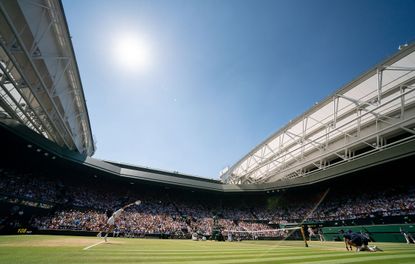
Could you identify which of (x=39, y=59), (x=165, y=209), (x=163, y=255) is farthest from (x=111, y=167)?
(x=163, y=255)

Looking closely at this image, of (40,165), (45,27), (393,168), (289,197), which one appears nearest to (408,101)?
(393,168)

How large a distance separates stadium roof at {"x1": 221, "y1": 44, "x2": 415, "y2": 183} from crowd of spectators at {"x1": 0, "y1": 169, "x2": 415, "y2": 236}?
254 inches

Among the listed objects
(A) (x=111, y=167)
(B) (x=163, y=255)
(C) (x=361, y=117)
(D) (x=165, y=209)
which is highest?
(C) (x=361, y=117)

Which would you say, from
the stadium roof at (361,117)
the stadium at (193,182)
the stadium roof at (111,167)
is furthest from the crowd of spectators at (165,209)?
the stadium roof at (361,117)

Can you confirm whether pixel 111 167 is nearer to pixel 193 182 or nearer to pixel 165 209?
pixel 165 209

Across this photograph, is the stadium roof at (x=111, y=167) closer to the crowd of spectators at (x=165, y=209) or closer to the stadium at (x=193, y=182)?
the stadium at (x=193, y=182)

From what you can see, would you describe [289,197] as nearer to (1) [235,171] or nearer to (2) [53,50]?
(1) [235,171]

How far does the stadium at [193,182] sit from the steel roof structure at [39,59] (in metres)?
0.09

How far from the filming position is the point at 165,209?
33.4 meters

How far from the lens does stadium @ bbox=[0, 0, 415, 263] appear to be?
14.6 m

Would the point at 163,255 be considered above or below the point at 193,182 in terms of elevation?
below

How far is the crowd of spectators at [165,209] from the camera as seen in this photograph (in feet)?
74.8

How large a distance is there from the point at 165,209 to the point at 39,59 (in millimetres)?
26142

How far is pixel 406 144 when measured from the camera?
2019 centimetres
